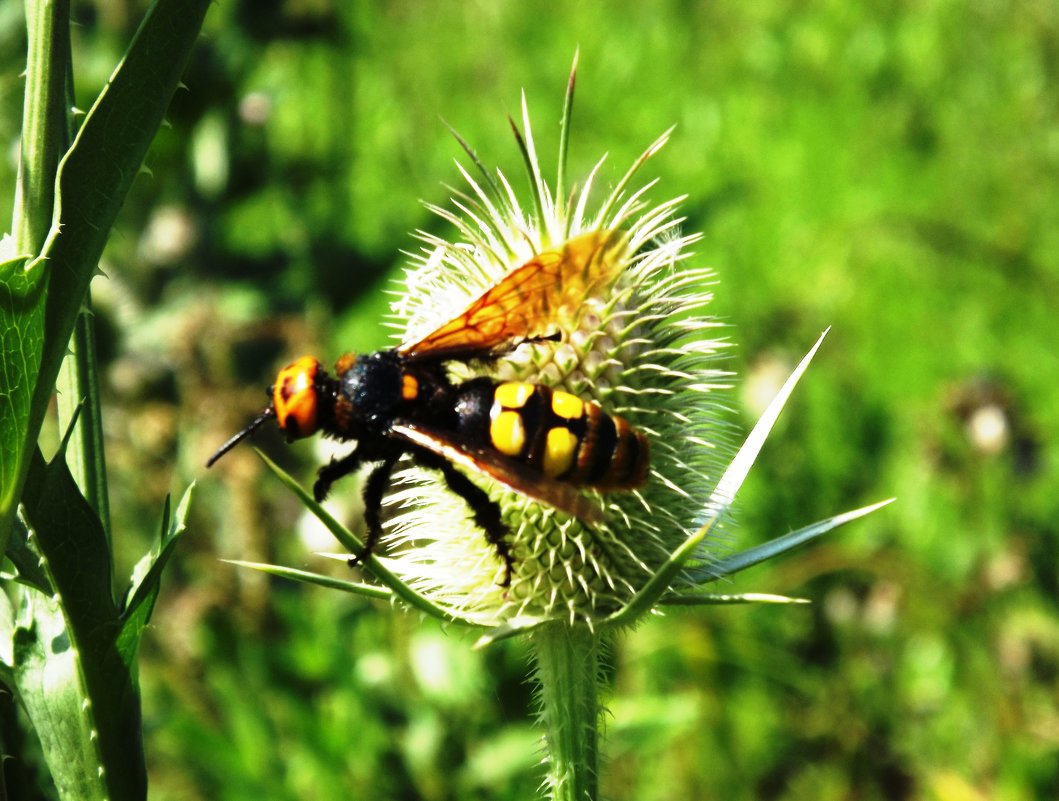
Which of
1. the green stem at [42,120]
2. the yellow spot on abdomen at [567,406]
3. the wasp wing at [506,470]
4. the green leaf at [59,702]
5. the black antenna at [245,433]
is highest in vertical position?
the green stem at [42,120]

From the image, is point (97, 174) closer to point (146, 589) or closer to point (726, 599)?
point (146, 589)


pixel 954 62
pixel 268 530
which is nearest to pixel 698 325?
pixel 268 530

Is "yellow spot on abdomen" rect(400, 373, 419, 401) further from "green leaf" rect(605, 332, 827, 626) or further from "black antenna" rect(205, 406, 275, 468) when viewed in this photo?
"green leaf" rect(605, 332, 827, 626)

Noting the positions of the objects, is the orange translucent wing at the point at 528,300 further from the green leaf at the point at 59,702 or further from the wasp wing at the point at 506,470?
the green leaf at the point at 59,702

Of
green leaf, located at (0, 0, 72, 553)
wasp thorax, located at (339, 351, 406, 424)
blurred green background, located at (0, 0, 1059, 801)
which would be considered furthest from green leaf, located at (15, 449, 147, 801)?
blurred green background, located at (0, 0, 1059, 801)

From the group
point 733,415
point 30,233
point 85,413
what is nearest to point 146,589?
point 85,413

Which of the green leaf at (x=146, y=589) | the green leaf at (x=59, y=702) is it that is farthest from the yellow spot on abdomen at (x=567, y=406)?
the green leaf at (x=59, y=702)
